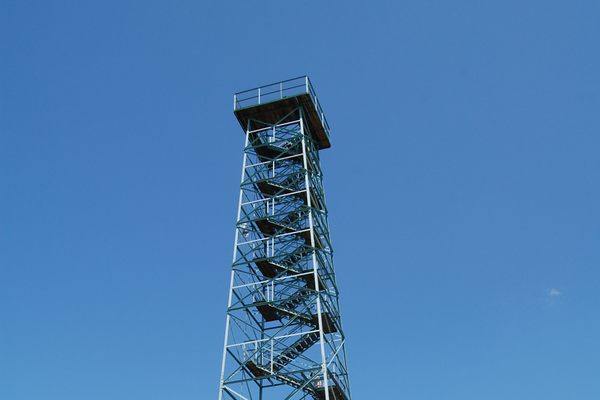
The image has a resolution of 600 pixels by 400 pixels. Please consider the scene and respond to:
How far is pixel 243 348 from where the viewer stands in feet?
95.5

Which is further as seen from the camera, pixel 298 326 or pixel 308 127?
pixel 308 127

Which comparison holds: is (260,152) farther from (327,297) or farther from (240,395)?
(240,395)

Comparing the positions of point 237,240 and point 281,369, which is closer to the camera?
point 281,369

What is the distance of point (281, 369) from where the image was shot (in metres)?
29.1

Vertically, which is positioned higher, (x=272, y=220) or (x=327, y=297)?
(x=272, y=220)

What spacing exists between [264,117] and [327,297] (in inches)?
497

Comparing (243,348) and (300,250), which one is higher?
(300,250)

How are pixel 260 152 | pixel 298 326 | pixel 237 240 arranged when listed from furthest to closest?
pixel 260 152 < pixel 237 240 < pixel 298 326

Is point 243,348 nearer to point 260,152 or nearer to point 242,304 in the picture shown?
point 242,304

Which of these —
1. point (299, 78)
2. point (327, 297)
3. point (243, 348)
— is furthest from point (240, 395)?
point (299, 78)

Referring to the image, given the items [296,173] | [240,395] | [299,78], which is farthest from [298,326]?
[299,78]

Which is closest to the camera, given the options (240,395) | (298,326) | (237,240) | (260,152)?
(240,395)

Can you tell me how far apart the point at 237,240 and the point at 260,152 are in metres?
7.01

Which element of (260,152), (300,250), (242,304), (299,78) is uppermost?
(299,78)
